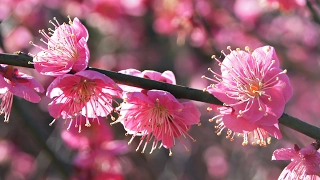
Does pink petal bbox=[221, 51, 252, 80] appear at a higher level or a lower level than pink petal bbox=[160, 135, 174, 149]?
higher

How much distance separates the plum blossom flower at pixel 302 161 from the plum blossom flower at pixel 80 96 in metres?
0.68

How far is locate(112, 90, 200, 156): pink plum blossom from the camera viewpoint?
81.6 inches

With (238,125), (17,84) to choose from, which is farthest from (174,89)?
(17,84)

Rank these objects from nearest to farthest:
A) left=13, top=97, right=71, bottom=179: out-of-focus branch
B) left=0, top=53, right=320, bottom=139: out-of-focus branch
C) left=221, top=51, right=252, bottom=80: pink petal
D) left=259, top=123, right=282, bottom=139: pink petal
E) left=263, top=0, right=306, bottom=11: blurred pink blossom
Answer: left=0, top=53, right=320, bottom=139: out-of-focus branch
left=259, top=123, right=282, bottom=139: pink petal
left=221, top=51, right=252, bottom=80: pink petal
left=13, top=97, right=71, bottom=179: out-of-focus branch
left=263, top=0, right=306, bottom=11: blurred pink blossom

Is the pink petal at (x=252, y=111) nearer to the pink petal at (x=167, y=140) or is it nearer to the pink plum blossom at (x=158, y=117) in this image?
the pink plum blossom at (x=158, y=117)

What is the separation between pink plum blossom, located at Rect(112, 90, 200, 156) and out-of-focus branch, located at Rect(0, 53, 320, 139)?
0.20 feet

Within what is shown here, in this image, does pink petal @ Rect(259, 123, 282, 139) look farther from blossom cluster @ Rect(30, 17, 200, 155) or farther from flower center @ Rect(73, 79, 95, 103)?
flower center @ Rect(73, 79, 95, 103)

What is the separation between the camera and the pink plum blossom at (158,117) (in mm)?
2072

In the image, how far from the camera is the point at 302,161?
2.01m

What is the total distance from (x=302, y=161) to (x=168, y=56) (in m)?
4.37

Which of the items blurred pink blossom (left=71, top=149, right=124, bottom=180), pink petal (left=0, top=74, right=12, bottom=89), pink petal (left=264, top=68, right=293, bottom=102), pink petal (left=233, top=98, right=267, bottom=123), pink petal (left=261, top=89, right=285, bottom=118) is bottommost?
blurred pink blossom (left=71, top=149, right=124, bottom=180)

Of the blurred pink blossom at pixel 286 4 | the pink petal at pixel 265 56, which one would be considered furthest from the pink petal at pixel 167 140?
the blurred pink blossom at pixel 286 4

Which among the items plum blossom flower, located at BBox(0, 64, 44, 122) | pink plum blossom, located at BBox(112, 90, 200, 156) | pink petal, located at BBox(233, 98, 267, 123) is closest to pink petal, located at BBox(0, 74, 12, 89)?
plum blossom flower, located at BBox(0, 64, 44, 122)

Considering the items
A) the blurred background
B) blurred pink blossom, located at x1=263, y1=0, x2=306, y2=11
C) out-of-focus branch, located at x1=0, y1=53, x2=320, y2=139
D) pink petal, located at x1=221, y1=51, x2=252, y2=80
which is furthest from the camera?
the blurred background
